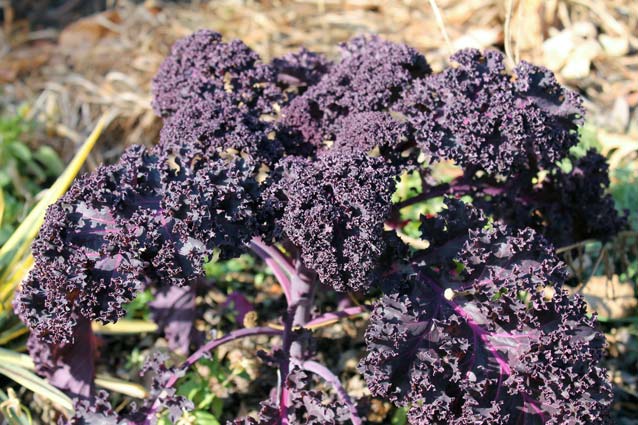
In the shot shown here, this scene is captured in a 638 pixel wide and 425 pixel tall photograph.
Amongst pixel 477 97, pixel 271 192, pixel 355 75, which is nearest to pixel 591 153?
pixel 477 97

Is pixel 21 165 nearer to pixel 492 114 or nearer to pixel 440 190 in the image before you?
pixel 440 190

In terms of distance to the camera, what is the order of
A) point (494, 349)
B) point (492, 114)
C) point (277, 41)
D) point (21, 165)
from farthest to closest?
point (277, 41), point (21, 165), point (492, 114), point (494, 349)

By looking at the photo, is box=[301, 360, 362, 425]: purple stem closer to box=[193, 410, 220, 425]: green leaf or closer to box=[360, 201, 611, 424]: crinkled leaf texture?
box=[360, 201, 611, 424]: crinkled leaf texture

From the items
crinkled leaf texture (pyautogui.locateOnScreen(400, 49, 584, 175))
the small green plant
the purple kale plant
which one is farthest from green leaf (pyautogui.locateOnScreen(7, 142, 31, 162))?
crinkled leaf texture (pyautogui.locateOnScreen(400, 49, 584, 175))

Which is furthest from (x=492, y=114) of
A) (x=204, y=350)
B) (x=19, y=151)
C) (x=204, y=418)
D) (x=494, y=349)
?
(x=19, y=151)

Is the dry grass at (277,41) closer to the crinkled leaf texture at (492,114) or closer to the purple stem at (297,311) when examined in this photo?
the crinkled leaf texture at (492,114)

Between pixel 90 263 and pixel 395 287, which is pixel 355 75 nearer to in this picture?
pixel 395 287

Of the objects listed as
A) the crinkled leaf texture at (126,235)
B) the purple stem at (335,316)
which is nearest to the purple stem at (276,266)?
the purple stem at (335,316)
